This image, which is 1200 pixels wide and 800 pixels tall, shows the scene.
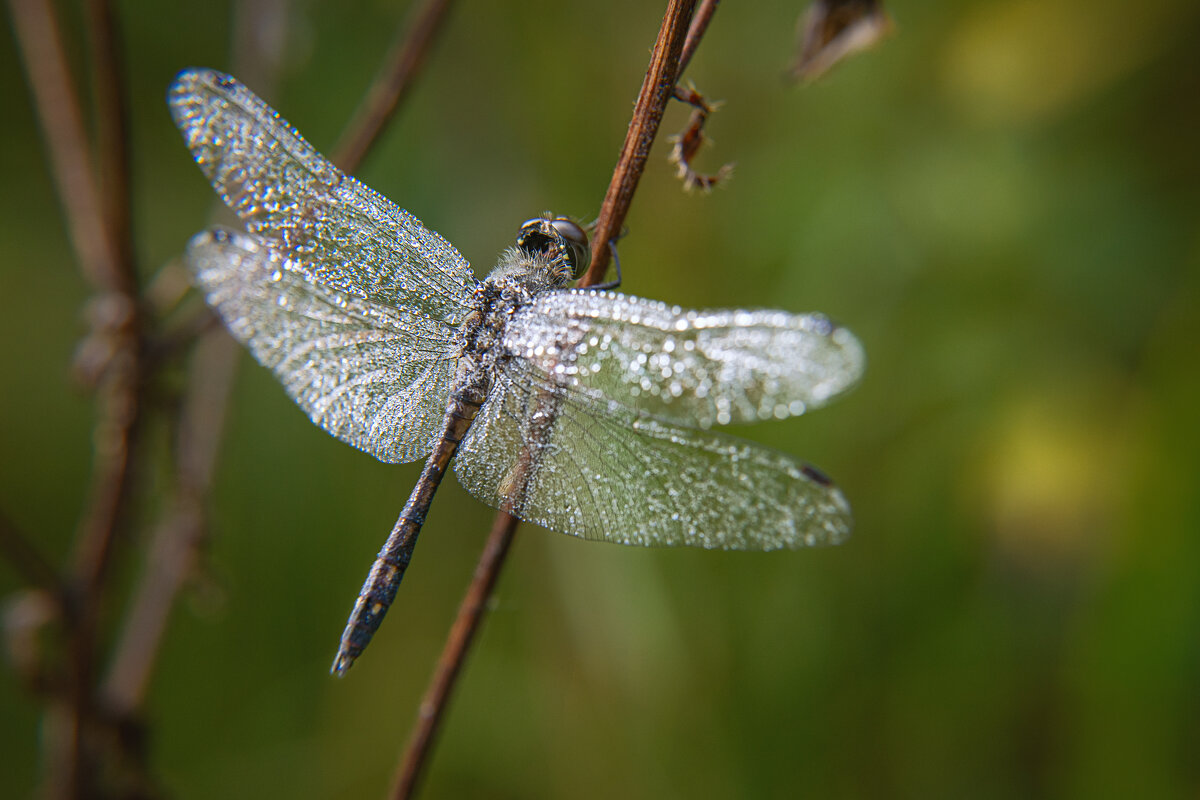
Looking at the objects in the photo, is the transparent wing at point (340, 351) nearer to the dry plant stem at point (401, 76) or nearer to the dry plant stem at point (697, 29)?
the dry plant stem at point (401, 76)

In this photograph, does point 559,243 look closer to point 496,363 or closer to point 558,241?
point 558,241

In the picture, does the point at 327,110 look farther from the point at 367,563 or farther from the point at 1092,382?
the point at 1092,382

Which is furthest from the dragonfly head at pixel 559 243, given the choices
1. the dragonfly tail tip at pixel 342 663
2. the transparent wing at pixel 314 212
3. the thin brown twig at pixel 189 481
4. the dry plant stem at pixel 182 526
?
the dry plant stem at pixel 182 526

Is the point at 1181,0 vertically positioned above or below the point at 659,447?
above

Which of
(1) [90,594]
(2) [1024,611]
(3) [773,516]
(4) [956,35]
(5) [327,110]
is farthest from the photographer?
(5) [327,110]

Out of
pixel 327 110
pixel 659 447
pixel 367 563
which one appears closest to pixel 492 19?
pixel 327 110

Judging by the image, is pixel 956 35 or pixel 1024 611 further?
pixel 956 35

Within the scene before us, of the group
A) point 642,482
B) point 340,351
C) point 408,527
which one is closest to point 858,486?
point 642,482
